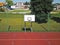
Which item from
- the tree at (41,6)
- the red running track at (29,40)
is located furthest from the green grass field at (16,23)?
the red running track at (29,40)

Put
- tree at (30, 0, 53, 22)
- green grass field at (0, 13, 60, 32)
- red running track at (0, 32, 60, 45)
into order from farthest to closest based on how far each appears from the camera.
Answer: tree at (30, 0, 53, 22)
green grass field at (0, 13, 60, 32)
red running track at (0, 32, 60, 45)

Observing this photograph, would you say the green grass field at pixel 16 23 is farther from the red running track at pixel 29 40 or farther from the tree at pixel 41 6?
the red running track at pixel 29 40

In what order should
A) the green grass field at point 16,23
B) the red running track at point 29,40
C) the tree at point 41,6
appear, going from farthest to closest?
the tree at point 41,6 → the green grass field at point 16,23 → the red running track at point 29,40

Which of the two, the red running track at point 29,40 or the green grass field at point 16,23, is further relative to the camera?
the green grass field at point 16,23

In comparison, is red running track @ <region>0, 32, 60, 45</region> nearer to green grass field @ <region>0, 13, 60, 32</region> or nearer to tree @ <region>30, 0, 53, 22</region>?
green grass field @ <region>0, 13, 60, 32</region>

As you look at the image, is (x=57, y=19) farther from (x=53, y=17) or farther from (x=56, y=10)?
(x=56, y=10)

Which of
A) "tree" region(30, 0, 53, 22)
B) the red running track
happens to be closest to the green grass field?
"tree" region(30, 0, 53, 22)

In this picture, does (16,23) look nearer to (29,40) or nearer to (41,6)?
(41,6)

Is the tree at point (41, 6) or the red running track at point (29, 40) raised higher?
the tree at point (41, 6)

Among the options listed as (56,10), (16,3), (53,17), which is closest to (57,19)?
(53,17)

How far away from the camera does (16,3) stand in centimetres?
2770

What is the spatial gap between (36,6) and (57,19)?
2.57 metres

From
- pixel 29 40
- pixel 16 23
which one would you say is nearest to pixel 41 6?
pixel 16 23

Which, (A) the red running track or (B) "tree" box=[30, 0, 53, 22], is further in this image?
(B) "tree" box=[30, 0, 53, 22]
